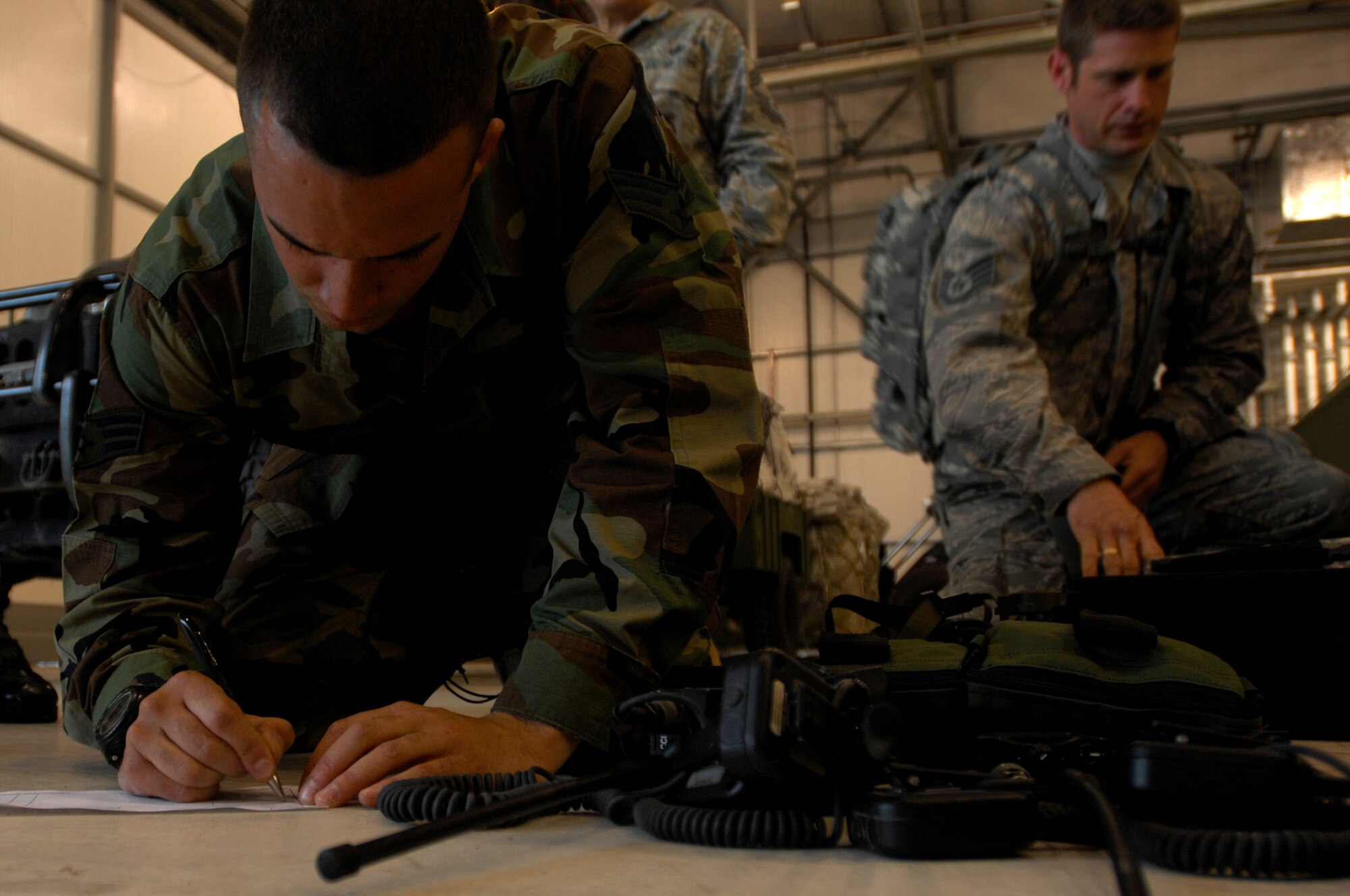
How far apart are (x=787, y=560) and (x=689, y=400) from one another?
202cm

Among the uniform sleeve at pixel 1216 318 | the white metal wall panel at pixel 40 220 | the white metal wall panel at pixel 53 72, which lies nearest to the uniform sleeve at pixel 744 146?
A: the uniform sleeve at pixel 1216 318

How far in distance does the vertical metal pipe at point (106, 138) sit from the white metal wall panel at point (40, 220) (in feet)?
0.14

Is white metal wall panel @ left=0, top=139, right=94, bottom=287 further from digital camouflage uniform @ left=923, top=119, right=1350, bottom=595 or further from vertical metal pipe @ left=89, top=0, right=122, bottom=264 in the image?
digital camouflage uniform @ left=923, top=119, right=1350, bottom=595

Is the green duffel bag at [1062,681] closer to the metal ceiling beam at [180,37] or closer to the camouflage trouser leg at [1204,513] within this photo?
the camouflage trouser leg at [1204,513]

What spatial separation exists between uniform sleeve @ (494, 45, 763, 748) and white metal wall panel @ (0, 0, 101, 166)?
186 inches

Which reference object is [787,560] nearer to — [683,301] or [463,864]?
[683,301]

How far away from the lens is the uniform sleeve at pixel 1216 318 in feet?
7.79

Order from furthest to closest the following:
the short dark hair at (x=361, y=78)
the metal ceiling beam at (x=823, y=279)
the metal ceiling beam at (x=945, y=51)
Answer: the metal ceiling beam at (x=823, y=279) < the metal ceiling beam at (x=945, y=51) < the short dark hair at (x=361, y=78)

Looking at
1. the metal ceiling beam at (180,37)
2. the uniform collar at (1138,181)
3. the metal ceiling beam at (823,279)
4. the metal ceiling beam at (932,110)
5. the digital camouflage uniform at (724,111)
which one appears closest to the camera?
the uniform collar at (1138,181)

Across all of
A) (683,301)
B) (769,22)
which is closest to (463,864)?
(683,301)

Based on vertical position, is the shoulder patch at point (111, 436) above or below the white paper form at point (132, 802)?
above

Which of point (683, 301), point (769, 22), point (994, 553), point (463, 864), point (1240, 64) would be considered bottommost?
point (463, 864)

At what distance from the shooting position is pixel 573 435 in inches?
49.3

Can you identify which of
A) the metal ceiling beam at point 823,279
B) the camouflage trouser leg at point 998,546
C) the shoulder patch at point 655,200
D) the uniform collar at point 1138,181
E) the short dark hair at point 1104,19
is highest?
the metal ceiling beam at point 823,279
